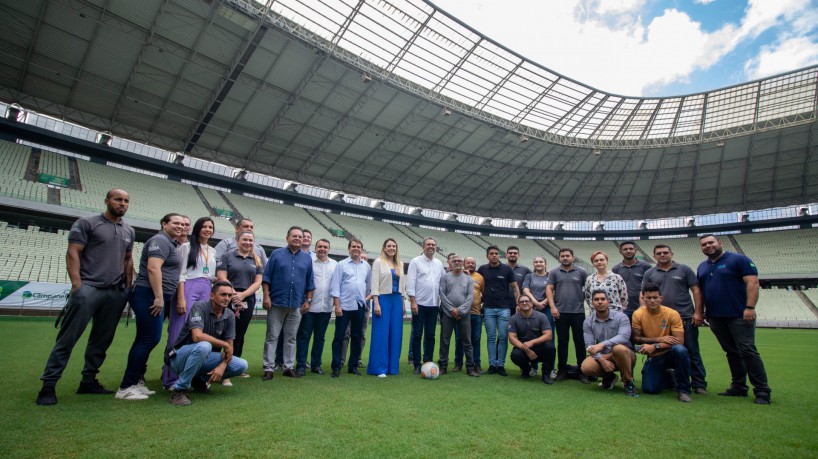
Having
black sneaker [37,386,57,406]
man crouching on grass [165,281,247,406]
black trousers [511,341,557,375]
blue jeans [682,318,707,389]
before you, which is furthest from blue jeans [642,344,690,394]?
black sneaker [37,386,57,406]

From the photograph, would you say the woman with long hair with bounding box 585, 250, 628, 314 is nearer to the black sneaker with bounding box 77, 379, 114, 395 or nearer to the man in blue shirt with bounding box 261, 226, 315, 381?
the man in blue shirt with bounding box 261, 226, 315, 381

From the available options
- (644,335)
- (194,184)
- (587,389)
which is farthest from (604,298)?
(194,184)

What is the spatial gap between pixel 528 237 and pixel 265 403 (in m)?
38.2

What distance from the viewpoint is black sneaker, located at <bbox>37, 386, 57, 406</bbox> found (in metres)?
3.30

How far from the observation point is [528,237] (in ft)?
129

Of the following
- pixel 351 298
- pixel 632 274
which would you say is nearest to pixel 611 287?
pixel 632 274

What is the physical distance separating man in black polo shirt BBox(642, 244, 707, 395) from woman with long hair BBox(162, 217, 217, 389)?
17.9 ft

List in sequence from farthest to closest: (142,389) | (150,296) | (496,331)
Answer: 1. (496,331)
2. (150,296)
3. (142,389)

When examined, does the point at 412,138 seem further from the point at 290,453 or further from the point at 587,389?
the point at 290,453

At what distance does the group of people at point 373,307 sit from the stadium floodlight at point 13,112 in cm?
2200

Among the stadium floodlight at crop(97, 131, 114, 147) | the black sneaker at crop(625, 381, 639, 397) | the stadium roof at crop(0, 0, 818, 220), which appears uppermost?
the stadium roof at crop(0, 0, 818, 220)

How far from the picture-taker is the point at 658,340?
15.3ft

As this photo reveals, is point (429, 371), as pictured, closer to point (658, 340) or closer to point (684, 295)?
point (658, 340)

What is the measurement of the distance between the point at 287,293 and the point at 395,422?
2.67m
